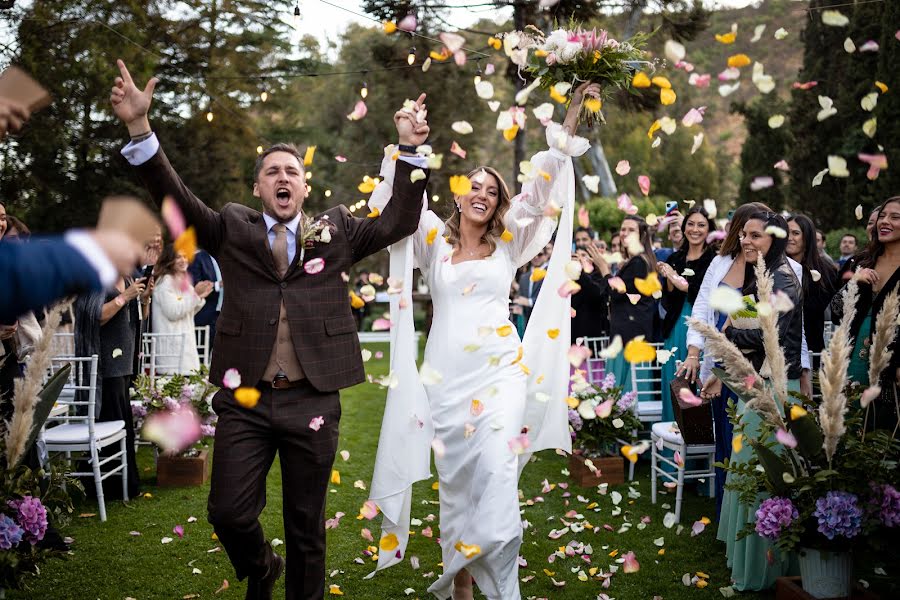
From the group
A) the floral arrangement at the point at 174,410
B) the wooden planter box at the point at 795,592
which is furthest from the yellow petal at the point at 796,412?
the floral arrangement at the point at 174,410

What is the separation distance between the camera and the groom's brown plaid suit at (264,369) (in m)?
3.49

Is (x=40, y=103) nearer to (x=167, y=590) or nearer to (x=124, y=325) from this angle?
(x=167, y=590)

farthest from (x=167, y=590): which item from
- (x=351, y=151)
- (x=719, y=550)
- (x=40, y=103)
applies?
(x=351, y=151)

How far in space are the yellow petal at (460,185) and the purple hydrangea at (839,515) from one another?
218cm

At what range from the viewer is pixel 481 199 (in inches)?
165

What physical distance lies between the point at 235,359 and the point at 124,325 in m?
2.99

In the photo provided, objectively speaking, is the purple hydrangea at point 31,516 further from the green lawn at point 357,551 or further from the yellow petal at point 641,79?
the yellow petal at point 641,79

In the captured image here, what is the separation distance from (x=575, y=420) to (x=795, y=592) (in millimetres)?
3084

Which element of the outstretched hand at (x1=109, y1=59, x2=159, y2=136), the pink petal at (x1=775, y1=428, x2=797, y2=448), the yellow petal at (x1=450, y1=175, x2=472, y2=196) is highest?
the outstretched hand at (x1=109, y1=59, x2=159, y2=136)

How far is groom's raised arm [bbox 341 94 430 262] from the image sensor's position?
3.77 metres

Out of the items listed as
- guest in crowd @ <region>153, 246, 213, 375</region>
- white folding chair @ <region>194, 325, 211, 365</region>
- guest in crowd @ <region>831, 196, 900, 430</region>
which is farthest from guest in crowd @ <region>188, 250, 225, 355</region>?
guest in crowd @ <region>831, 196, 900, 430</region>

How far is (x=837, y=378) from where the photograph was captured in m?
3.05

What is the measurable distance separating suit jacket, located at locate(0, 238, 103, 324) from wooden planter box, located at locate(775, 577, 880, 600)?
309cm

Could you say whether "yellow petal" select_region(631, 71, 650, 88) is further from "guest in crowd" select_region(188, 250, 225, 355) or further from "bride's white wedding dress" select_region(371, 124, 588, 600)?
"guest in crowd" select_region(188, 250, 225, 355)
